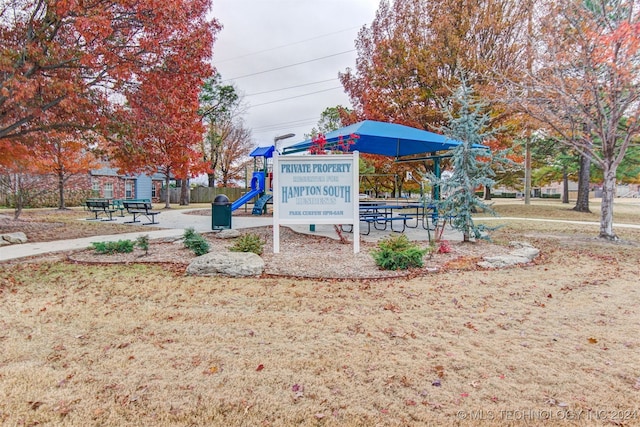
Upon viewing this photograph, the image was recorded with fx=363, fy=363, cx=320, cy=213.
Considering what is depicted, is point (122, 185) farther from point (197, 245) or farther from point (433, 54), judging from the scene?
point (197, 245)

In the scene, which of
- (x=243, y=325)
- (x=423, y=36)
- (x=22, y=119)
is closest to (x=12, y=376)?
(x=243, y=325)

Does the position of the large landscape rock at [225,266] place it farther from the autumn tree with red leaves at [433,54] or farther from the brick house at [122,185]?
the brick house at [122,185]

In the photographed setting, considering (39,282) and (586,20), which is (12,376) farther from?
(586,20)

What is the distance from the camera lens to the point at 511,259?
19.0ft

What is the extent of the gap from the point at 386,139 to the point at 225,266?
610cm

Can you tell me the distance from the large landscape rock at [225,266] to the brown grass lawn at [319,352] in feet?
0.91

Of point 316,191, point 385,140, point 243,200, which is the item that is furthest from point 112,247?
point 243,200

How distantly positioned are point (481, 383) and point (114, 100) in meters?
→ 10.5

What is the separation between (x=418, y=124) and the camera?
16250 mm

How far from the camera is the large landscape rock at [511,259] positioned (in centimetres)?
554

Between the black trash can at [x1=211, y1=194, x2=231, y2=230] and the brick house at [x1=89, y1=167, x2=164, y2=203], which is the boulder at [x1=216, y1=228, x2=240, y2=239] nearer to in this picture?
the black trash can at [x1=211, y1=194, x2=231, y2=230]

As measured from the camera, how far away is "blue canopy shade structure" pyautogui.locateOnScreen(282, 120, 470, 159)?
330 inches

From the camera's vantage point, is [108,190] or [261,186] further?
[108,190]

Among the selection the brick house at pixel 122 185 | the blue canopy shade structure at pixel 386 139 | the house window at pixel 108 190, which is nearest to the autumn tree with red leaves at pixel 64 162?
the brick house at pixel 122 185
